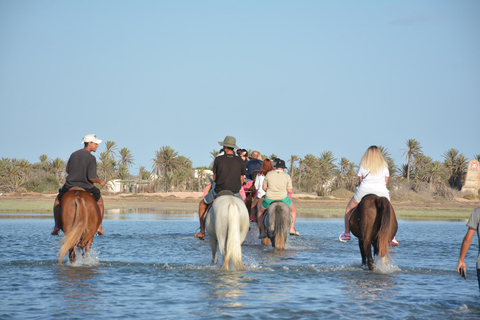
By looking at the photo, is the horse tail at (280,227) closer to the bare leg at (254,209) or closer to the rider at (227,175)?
the bare leg at (254,209)

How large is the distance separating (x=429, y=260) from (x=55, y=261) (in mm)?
7732

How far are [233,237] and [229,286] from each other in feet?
3.43

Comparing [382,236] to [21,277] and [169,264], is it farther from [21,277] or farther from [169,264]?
[21,277]

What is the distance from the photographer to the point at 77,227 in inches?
418

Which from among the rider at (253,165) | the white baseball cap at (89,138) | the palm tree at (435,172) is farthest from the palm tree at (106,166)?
the white baseball cap at (89,138)

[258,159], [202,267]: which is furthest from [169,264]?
[258,159]

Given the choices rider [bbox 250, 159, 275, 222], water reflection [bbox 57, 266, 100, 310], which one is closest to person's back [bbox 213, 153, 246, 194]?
water reflection [bbox 57, 266, 100, 310]

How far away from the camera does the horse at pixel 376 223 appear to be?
10.1 metres

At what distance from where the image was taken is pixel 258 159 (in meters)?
18.0

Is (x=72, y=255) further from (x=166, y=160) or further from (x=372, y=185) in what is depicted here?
(x=166, y=160)

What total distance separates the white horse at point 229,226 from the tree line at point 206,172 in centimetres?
6304

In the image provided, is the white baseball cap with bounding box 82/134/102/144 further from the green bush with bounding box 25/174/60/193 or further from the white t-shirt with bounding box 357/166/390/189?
the green bush with bounding box 25/174/60/193

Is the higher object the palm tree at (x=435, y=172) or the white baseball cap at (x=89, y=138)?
the palm tree at (x=435, y=172)

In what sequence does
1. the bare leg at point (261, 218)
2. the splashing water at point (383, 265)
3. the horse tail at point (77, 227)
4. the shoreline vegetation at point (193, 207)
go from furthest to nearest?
the shoreline vegetation at point (193, 207), the bare leg at point (261, 218), the splashing water at point (383, 265), the horse tail at point (77, 227)
